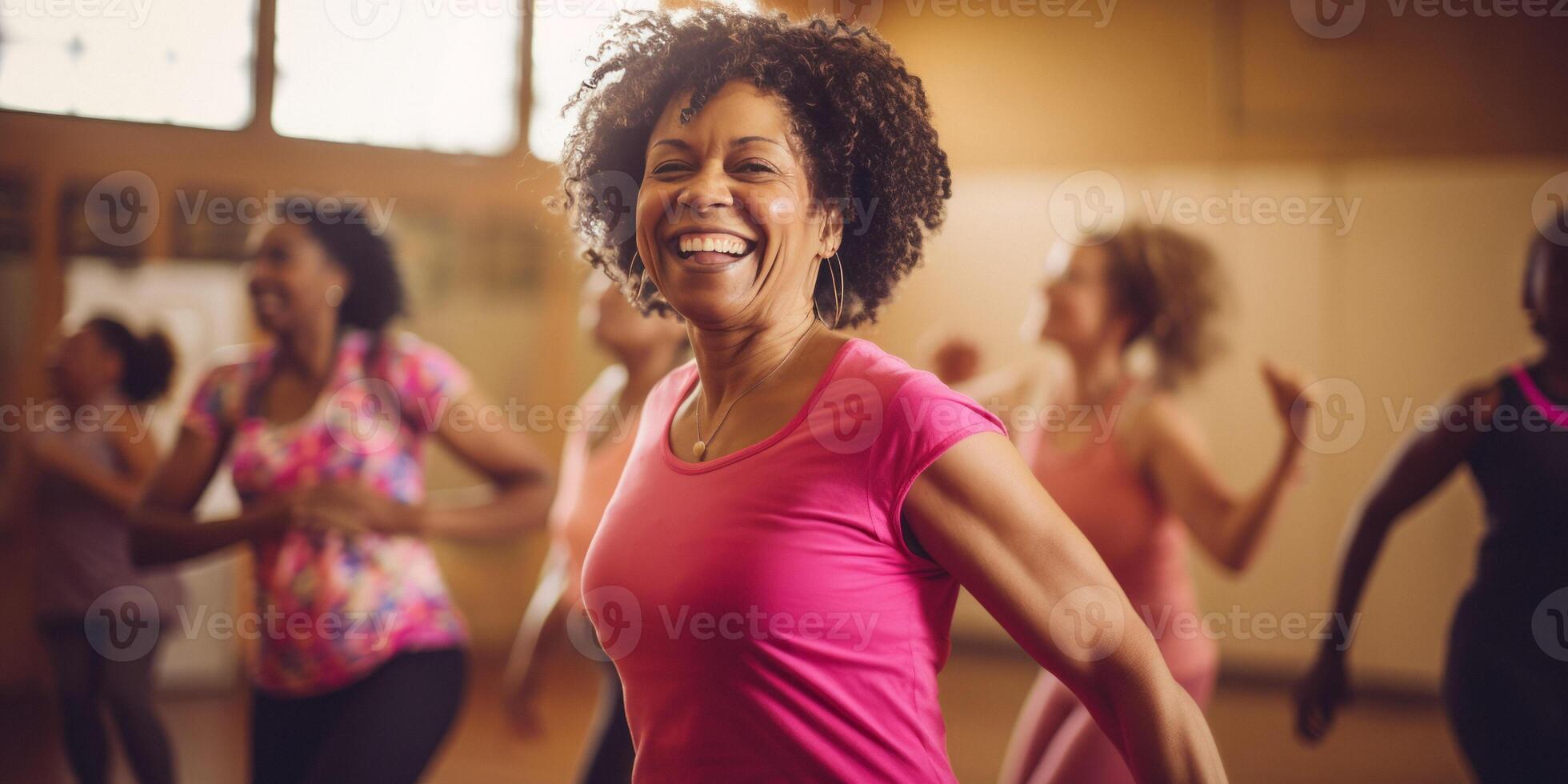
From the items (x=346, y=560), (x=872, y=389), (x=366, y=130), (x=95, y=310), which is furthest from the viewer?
(x=366, y=130)

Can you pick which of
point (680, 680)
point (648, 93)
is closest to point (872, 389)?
point (680, 680)

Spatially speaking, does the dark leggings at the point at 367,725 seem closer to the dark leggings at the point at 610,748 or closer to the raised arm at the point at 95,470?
the dark leggings at the point at 610,748

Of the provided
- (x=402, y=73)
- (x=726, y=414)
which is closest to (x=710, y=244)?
(x=726, y=414)

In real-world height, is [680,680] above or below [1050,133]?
below

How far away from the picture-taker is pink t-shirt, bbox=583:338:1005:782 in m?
0.95

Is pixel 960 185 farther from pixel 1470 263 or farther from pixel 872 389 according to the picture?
pixel 872 389

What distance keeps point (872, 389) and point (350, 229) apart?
1.77 metres

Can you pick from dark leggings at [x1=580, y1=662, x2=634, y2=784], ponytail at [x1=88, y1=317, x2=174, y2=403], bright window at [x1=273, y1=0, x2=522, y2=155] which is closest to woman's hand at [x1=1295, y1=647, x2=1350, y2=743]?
dark leggings at [x1=580, y1=662, x2=634, y2=784]

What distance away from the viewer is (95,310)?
15.2ft

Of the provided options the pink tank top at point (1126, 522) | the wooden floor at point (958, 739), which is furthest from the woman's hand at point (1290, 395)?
the wooden floor at point (958, 739)

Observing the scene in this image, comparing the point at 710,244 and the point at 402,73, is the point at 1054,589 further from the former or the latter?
the point at 402,73

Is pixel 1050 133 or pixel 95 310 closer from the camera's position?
pixel 95 310

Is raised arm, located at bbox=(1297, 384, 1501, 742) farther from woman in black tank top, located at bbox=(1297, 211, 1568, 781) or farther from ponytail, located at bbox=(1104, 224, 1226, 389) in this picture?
ponytail, located at bbox=(1104, 224, 1226, 389)

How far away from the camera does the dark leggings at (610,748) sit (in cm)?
217
